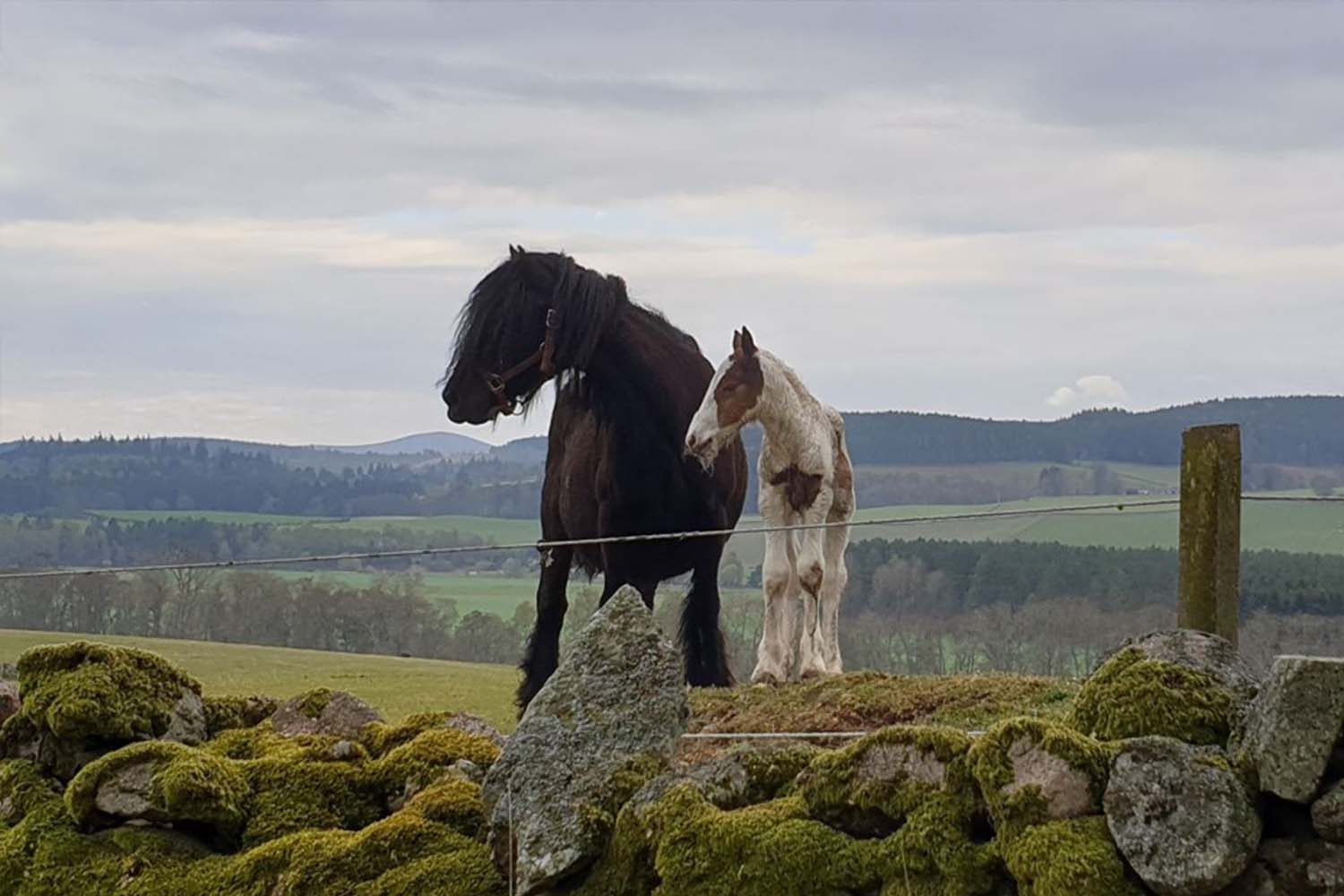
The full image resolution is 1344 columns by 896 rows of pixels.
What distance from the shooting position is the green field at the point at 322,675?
792 cm

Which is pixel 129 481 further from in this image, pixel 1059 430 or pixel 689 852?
pixel 689 852

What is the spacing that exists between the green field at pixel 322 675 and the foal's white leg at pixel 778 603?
1708 millimetres

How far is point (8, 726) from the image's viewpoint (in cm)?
679

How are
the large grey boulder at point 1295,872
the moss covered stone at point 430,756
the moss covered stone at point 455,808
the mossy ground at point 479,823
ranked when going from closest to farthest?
1. the large grey boulder at point 1295,872
2. the mossy ground at point 479,823
3. the moss covered stone at point 455,808
4. the moss covered stone at point 430,756

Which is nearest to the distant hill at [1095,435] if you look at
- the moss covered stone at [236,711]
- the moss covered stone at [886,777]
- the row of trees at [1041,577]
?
the row of trees at [1041,577]

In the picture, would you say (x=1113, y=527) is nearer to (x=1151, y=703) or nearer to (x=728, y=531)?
(x=728, y=531)

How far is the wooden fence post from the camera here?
5598mm

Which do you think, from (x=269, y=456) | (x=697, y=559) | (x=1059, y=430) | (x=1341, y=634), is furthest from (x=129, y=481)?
(x=1341, y=634)

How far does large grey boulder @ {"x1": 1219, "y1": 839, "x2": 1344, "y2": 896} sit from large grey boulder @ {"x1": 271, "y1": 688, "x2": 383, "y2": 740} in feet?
12.8

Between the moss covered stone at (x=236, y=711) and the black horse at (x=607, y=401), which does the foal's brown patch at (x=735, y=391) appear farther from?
the moss covered stone at (x=236, y=711)

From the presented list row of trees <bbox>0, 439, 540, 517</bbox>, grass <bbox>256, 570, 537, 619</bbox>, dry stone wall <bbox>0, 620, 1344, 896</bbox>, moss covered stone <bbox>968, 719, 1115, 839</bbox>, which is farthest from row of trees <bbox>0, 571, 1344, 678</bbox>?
row of trees <bbox>0, 439, 540, 517</bbox>

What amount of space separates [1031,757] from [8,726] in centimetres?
454

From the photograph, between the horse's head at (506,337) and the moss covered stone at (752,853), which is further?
the horse's head at (506,337)

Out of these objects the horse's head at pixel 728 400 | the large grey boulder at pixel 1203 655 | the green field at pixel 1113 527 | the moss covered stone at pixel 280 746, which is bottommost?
the moss covered stone at pixel 280 746
